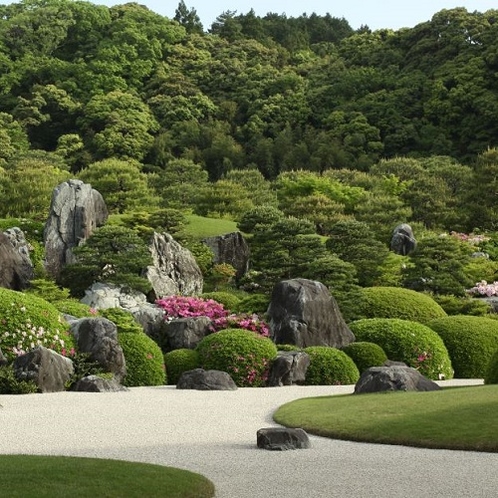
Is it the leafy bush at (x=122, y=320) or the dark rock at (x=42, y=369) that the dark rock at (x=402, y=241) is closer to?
the leafy bush at (x=122, y=320)

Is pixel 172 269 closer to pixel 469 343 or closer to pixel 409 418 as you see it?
pixel 469 343

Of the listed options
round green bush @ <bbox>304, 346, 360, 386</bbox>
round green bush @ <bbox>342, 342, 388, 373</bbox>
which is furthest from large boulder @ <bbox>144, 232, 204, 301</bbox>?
round green bush @ <bbox>304, 346, 360, 386</bbox>

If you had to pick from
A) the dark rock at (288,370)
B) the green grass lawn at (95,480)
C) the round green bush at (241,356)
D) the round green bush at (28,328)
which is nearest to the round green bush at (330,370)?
the dark rock at (288,370)

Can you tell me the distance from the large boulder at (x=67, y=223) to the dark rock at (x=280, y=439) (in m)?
16.8

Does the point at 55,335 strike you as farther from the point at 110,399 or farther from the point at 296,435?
the point at 296,435

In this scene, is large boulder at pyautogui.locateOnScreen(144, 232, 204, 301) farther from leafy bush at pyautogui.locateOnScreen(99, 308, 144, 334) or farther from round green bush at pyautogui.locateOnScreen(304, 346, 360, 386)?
round green bush at pyautogui.locateOnScreen(304, 346, 360, 386)

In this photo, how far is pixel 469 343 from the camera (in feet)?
63.7

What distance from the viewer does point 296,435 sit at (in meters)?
9.31

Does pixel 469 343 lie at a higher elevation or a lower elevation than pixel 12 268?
lower

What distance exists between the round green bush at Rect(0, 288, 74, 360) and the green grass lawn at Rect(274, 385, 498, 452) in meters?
5.28

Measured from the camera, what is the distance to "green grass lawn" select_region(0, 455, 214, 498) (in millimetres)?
6512

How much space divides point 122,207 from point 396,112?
31537 mm

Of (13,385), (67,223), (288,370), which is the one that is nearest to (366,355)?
(288,370)

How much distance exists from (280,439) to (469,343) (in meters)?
11.1
